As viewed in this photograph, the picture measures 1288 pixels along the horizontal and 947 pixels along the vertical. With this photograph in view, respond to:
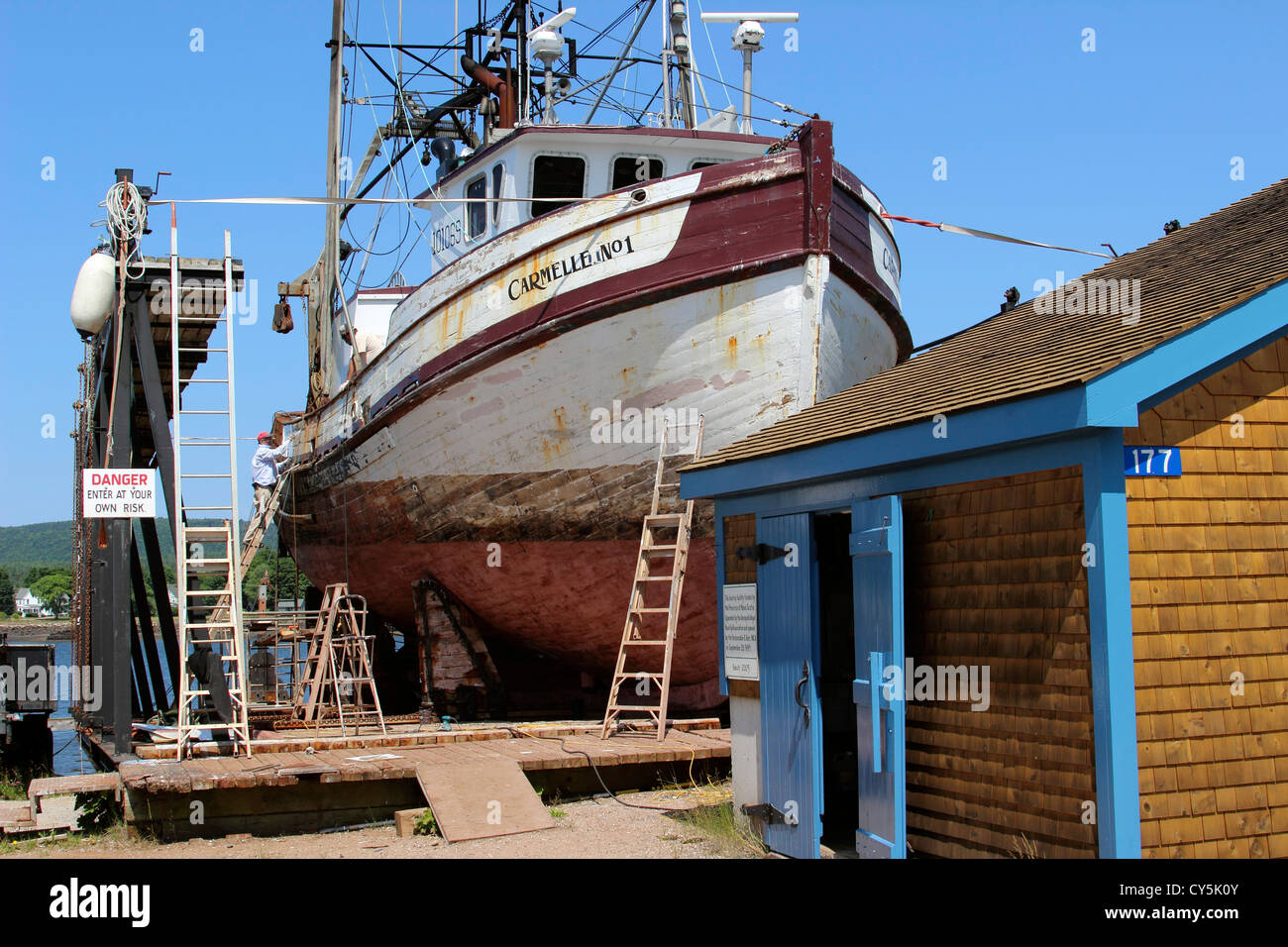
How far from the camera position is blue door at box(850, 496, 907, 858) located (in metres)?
5.85

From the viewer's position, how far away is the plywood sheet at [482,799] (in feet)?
26.5

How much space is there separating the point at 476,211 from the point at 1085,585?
11.1m

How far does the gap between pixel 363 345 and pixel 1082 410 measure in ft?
49.6

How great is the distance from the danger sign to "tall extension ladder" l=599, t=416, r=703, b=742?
14.5 feet

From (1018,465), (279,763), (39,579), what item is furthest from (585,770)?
(39,579)

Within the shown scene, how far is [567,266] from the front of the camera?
12.0 meters

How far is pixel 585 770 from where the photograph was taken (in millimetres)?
9727

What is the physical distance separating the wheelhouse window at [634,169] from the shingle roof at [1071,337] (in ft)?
20.7

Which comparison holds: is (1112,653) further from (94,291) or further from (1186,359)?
(94,291)

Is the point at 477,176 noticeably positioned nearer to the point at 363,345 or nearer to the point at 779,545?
the point at 363,345

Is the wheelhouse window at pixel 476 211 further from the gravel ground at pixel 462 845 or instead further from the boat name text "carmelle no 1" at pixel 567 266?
the gravel ground at pixel 462 845
